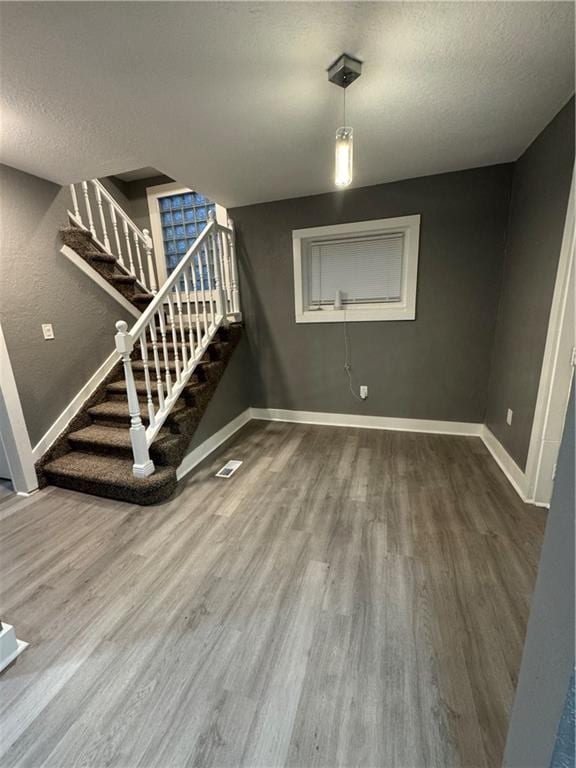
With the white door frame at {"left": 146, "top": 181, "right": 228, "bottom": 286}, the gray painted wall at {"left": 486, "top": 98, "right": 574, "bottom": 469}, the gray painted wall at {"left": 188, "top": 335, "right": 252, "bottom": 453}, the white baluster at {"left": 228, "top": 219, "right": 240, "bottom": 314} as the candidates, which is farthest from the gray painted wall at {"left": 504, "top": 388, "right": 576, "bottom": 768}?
the white door frame at {"left": 146, "top": 181, "right": 228, "bottom": 286}

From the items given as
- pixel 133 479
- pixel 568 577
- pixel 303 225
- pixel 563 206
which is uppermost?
pixel 303 225

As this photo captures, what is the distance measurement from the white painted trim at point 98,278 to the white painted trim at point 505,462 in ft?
12.0

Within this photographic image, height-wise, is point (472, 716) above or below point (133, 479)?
below

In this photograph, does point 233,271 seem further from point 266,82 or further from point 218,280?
point 266,82

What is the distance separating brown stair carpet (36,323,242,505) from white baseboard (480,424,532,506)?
7.96 ft

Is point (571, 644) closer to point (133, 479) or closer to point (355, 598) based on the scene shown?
point (355, 598)

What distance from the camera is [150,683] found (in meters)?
1.13

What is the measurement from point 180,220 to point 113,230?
0.91 metres

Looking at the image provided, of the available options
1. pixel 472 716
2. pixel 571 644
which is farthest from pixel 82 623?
pixel 571 644

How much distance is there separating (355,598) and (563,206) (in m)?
2.40

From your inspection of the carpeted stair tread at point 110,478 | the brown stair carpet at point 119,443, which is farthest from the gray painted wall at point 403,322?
the carpeted stair tread at point 110,478

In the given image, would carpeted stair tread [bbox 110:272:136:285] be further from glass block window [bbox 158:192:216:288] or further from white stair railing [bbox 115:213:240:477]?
glass block window [bbox 158:192:216:288]

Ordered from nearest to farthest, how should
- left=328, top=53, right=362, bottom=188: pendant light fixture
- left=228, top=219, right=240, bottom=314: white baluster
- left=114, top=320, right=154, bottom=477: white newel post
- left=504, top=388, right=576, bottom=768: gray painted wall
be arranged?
1. left=504, top=388, right=576, bottom=768: gray painted wall
2. left=328, top=53, right=362, bottom=188: pendant light fixture
3. left=114, top=320, right=154, bottom=477: white newel post
4. left=228, top=219, right=240, bottom=314: white baluster

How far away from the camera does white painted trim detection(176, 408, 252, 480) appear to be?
2609 millimetres
